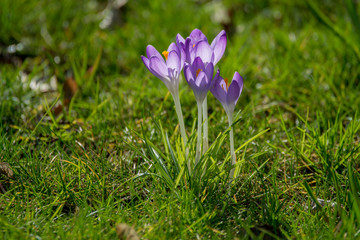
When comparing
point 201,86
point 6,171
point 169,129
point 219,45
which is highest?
point 219,45

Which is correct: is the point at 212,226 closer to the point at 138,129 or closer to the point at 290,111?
the point at 138,129

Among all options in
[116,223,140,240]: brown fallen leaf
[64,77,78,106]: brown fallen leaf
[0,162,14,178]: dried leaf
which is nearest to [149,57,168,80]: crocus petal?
[116,223,140,240]: brown fallen leaf

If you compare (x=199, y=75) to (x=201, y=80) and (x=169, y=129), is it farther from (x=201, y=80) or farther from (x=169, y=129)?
(x=169, y=129)

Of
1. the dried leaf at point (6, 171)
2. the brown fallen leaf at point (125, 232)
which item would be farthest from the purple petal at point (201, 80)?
the dried leaf at point (6, 171)

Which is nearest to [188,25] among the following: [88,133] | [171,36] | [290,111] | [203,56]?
[171,36]

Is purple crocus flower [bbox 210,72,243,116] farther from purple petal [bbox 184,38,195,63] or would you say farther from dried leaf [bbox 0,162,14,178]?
dried leaf [bbox 0,162,14,178]

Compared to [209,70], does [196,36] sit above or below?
above

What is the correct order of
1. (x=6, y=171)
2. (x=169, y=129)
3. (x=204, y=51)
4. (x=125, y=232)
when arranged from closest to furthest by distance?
1. (x=125, y=232)
2. (x=204, y=51)
3. (x=6, y=171)
4. (x=169, y=129)

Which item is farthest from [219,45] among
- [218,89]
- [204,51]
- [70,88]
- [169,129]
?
[70,88]

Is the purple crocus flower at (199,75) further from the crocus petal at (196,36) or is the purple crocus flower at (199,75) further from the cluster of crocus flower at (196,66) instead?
the crocus petal at (196,36)

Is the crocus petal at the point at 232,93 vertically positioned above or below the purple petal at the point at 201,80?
below
